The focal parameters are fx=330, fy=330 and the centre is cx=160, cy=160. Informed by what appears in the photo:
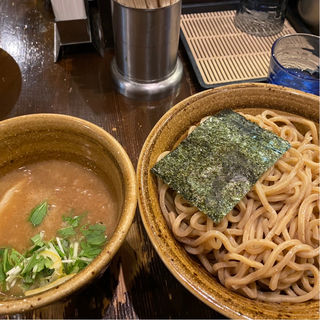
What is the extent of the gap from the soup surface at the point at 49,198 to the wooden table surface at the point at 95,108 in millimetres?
230

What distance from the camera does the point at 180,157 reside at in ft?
4.08

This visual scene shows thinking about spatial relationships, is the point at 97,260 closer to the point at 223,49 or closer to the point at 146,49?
the point at 146,49

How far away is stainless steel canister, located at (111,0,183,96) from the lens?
5.16 feet

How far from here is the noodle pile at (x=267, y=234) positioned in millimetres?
1088

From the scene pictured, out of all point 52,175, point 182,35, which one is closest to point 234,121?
point 52,175

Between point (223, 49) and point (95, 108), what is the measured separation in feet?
3.06

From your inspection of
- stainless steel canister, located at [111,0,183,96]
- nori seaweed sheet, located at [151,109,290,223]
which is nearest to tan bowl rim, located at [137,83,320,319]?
nori seaweed sheet, located at [151,109,290,223]

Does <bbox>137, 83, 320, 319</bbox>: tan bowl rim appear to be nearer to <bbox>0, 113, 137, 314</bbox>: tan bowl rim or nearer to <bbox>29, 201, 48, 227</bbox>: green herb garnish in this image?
<bbox>0, 113, 137, 314</bbox>: tan bowl rim

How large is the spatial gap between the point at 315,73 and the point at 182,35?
2.80 ft

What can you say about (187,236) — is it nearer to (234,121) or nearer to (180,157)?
(180,157)

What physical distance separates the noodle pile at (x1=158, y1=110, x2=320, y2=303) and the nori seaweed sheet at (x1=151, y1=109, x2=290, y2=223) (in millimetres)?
52

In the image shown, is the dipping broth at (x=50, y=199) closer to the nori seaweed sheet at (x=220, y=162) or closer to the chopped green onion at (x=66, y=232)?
the chopped green onion at (x=66, y=232)

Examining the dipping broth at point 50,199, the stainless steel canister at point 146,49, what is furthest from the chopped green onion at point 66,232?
the stainless steel canister at point 146,49

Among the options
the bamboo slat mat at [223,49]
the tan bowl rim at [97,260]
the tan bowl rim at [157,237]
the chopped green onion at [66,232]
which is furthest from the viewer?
the bamboo slat mat at [223,49]
